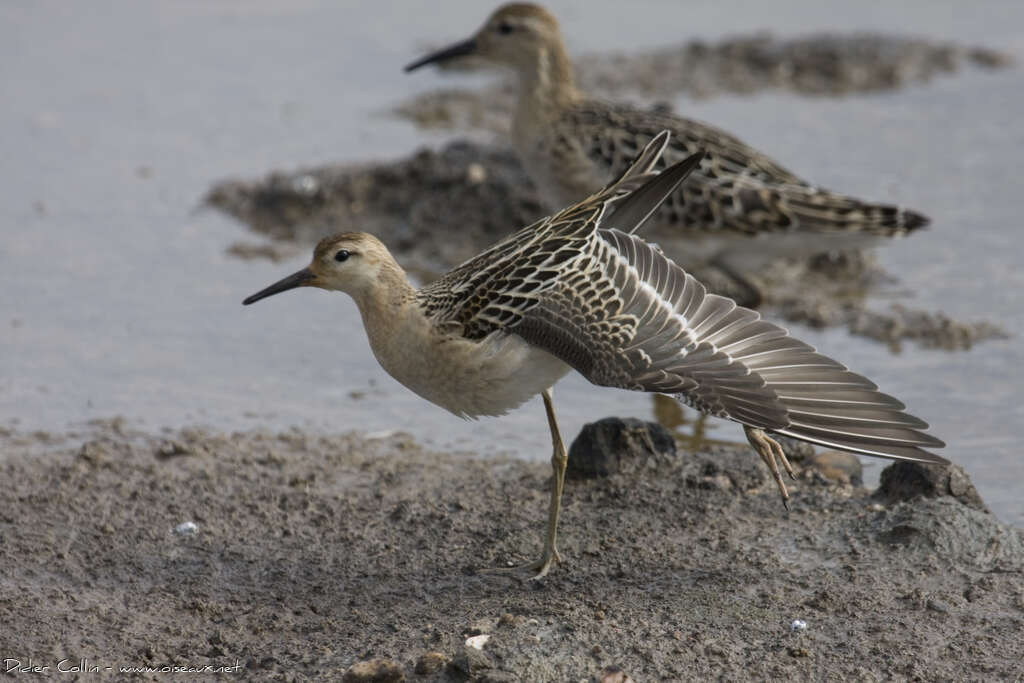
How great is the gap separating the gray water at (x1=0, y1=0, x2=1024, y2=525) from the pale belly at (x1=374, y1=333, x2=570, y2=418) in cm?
152

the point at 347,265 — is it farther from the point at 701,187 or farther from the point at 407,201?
the point at 407,201

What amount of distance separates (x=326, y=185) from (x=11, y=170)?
7.39 feet

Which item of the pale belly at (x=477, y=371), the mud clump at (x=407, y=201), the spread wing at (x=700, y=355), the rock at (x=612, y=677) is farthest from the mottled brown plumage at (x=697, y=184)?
the rock at (x=612, y=677)

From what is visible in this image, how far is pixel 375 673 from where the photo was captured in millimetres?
5098

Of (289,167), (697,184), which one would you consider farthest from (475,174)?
(697,184)

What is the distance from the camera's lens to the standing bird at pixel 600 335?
534cm


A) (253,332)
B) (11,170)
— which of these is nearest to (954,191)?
(253,332)

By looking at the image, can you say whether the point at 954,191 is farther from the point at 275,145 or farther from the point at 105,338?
the point at 105,338

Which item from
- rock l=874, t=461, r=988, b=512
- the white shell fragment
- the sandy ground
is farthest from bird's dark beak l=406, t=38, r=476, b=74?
the white shell fragment

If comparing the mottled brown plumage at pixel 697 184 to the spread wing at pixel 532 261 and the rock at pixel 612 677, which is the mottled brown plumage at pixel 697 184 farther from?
the rock at pixel 612 677

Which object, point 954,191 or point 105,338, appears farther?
point 954,191

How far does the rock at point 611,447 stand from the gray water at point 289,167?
762 millimetres

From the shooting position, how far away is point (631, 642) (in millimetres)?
5430

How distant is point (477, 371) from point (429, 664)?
47.8 inches
